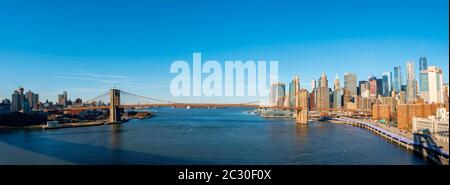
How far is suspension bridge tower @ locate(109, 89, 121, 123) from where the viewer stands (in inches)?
560

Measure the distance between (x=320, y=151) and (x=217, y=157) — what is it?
187 cm

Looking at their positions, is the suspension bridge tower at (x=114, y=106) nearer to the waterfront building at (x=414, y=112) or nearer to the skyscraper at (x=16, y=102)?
the skyscraper at (x=16, y=102)

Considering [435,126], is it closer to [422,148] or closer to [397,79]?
[422,148]

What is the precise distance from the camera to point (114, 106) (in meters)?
14.4

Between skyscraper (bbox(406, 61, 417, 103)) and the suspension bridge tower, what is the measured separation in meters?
→ 12.2

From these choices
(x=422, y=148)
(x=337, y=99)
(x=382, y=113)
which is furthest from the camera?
(x=337, y=99)

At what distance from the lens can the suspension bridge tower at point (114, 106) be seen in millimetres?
14234

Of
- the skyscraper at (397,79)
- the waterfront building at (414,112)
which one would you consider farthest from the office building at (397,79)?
the waterfront building at (414,112)

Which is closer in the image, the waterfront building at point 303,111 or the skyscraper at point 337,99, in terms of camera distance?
the waterfront building at point 303,111

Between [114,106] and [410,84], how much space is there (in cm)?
1411

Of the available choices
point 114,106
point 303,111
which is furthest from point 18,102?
point 303,111

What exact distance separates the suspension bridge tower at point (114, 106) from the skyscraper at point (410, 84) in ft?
39.9

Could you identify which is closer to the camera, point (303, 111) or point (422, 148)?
point (422, 148)
